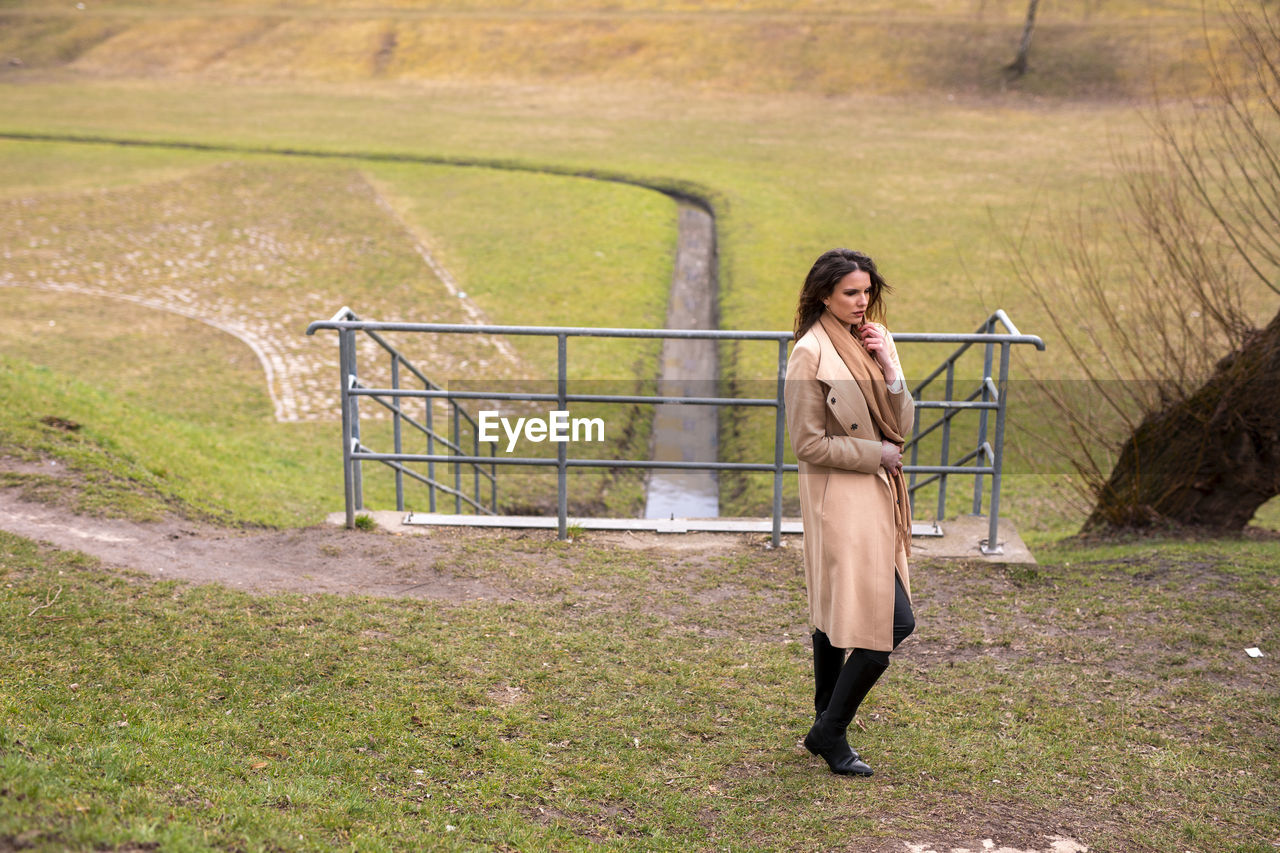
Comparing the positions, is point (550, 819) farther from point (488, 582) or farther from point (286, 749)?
point (488, 582)

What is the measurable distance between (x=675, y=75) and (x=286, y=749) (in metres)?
45.7

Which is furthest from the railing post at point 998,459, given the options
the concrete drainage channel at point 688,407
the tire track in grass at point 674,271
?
the tire track in grass at point 674,271

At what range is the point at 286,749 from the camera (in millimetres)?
4273

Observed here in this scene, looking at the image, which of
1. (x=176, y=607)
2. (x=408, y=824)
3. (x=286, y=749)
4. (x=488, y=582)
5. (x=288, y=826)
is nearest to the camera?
(x=288, y=826)

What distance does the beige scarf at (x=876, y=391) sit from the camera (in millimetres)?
4191

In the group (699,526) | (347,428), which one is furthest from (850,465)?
(347,428)

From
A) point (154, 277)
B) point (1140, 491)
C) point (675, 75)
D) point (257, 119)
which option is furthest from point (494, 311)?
point (675, 75)

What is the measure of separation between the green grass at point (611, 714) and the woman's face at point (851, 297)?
6.24 feet

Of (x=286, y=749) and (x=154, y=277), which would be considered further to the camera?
(x=154, y=277)

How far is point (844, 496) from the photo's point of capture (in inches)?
164

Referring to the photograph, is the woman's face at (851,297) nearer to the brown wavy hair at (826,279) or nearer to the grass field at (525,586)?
the brown wavy hair at (826,279)

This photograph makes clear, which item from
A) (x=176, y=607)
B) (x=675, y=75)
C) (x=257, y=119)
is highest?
(x=675, y=75)

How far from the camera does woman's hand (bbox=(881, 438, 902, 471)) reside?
4.17 meters

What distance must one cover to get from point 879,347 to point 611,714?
81.3 inches
